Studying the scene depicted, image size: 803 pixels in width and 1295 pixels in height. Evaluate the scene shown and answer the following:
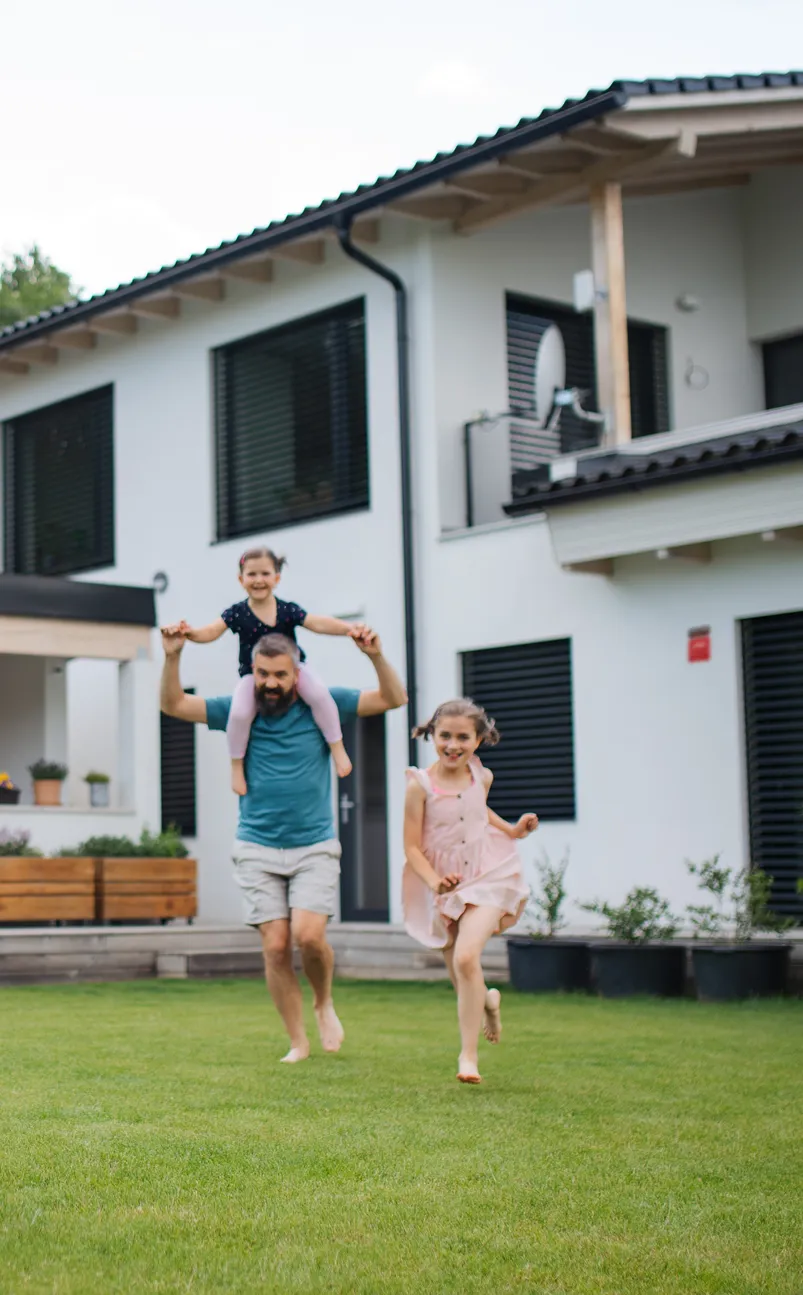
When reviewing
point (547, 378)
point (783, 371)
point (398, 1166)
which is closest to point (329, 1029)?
point (398, 1166)

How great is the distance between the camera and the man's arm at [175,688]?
7.05 metres

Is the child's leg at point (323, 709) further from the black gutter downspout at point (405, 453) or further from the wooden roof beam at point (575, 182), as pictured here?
the wooden roof beam at point (575, 182)

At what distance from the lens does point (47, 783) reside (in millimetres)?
16812

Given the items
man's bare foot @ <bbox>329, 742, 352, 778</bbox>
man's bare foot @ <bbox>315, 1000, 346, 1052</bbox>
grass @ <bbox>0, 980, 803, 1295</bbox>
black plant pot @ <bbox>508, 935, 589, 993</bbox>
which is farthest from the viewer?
black plant pot @ <bbox>508, 935, 589, 993</bbox>

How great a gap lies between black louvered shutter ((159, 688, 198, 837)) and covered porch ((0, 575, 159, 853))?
0.56 metres

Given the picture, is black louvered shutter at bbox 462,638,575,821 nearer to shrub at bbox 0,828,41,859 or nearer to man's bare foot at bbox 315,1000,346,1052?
shrub at bbox 0,828,41,859

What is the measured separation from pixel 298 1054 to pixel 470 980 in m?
1.08

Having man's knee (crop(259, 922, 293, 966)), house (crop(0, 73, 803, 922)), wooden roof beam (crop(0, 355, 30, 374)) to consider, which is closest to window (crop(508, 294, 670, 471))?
house (crop(0, 73, 803, 922))

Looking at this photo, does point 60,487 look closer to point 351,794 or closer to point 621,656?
point 351,794

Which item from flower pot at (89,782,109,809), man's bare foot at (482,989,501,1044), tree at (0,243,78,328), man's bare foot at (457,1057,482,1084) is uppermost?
tree at (0,243,78,328)

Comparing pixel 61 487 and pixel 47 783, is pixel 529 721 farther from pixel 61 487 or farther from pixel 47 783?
pixel 61 487

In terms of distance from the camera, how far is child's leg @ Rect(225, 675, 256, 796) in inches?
296

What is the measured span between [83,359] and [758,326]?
726cm

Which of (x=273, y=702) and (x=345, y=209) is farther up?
(x=345, y=209)
